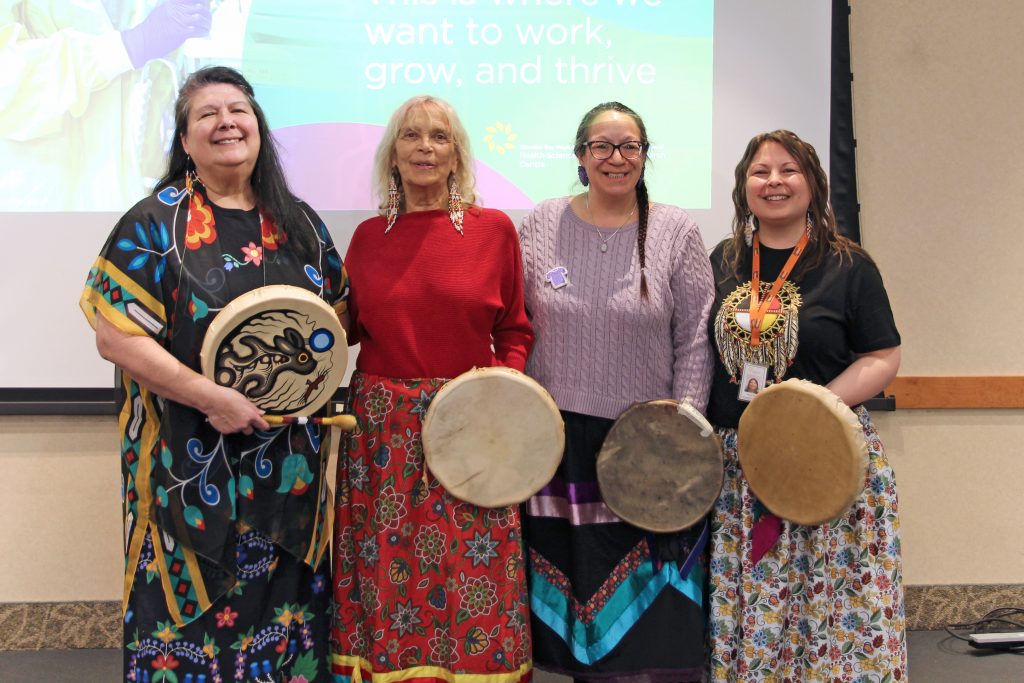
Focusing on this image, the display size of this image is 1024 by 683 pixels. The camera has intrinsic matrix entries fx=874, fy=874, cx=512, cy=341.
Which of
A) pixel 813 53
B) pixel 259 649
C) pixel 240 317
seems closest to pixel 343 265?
pixel 240 317

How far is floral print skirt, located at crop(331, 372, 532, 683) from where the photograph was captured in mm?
2092

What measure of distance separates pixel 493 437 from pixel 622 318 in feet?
1.44

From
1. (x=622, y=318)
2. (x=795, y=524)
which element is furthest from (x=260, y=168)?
(x=795, y=524)

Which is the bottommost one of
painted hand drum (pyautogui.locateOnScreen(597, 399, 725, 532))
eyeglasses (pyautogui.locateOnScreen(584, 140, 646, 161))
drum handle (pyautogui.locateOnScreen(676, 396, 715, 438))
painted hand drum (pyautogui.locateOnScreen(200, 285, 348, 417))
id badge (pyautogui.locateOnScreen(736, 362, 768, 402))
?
painted hand drum (pyautogui.locateOnScreen(597, 399, 725, 532))

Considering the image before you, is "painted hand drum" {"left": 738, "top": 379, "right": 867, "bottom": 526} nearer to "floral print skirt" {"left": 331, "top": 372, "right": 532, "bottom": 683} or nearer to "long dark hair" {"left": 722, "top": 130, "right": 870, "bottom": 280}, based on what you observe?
"long dark hair" {"left": 722, "top": 130, "right": 870, "bottom": 280}

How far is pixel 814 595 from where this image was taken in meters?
2.14

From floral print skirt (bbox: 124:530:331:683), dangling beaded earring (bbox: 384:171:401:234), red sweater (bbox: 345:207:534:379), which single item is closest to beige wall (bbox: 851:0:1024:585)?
red sweater (bbox: 345:207:534:379)

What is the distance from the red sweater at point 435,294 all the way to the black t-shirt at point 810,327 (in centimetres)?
53

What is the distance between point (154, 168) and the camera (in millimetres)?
3057

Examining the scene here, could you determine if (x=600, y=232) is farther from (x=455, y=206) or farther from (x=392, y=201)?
(x=392, y=201)

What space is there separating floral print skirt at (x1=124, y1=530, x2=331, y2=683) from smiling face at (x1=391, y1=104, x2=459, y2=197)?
93 cm

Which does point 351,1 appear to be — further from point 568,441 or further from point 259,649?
point 259,649

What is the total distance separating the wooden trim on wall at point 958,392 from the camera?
3.33 meters

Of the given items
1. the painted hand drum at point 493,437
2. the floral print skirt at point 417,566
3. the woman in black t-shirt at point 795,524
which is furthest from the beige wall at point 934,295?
the painted hand drum at point 493,437
